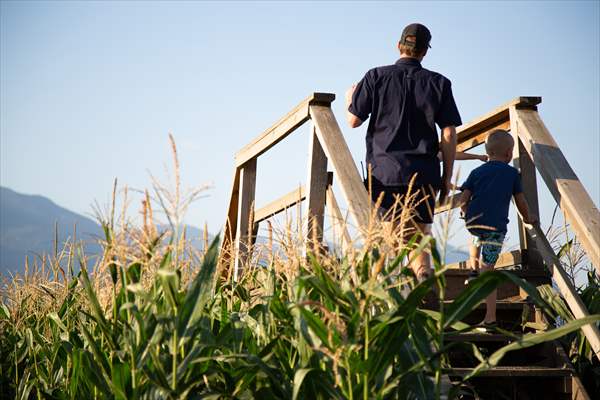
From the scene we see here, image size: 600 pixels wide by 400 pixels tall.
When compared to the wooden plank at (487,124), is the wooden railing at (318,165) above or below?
below

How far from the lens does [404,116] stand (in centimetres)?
450

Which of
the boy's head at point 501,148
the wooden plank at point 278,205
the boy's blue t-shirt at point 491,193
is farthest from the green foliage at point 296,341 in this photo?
the wooden plank at point 278,205

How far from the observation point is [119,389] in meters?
2.52

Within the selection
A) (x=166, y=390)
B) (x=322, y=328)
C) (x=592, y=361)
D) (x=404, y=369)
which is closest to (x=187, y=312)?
(x=166, y=390)

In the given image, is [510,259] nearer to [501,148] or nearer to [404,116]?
[501,148]

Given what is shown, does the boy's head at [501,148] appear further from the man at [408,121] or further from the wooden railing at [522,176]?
the man at [408,121]

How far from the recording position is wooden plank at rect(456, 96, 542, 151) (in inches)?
208

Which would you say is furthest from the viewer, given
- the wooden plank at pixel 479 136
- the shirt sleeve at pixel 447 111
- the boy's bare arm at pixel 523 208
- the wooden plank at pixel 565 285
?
the wooden plank at pixel 479 136

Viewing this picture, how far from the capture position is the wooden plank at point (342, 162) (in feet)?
12.9

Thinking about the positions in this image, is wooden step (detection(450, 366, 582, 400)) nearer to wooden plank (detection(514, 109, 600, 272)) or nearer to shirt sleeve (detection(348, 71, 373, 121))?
wooden plank (detection(514, 109, 600, 272))

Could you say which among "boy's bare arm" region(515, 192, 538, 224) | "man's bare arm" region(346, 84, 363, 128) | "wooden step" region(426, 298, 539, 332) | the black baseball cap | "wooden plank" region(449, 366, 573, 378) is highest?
the black baseball cap

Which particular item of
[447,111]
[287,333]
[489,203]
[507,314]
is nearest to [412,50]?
[447,111]

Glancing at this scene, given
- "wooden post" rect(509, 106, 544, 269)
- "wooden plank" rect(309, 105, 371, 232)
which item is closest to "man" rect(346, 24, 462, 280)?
"wooden plank" rect(309, 105, 371, 232)

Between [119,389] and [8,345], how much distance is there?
222cm
